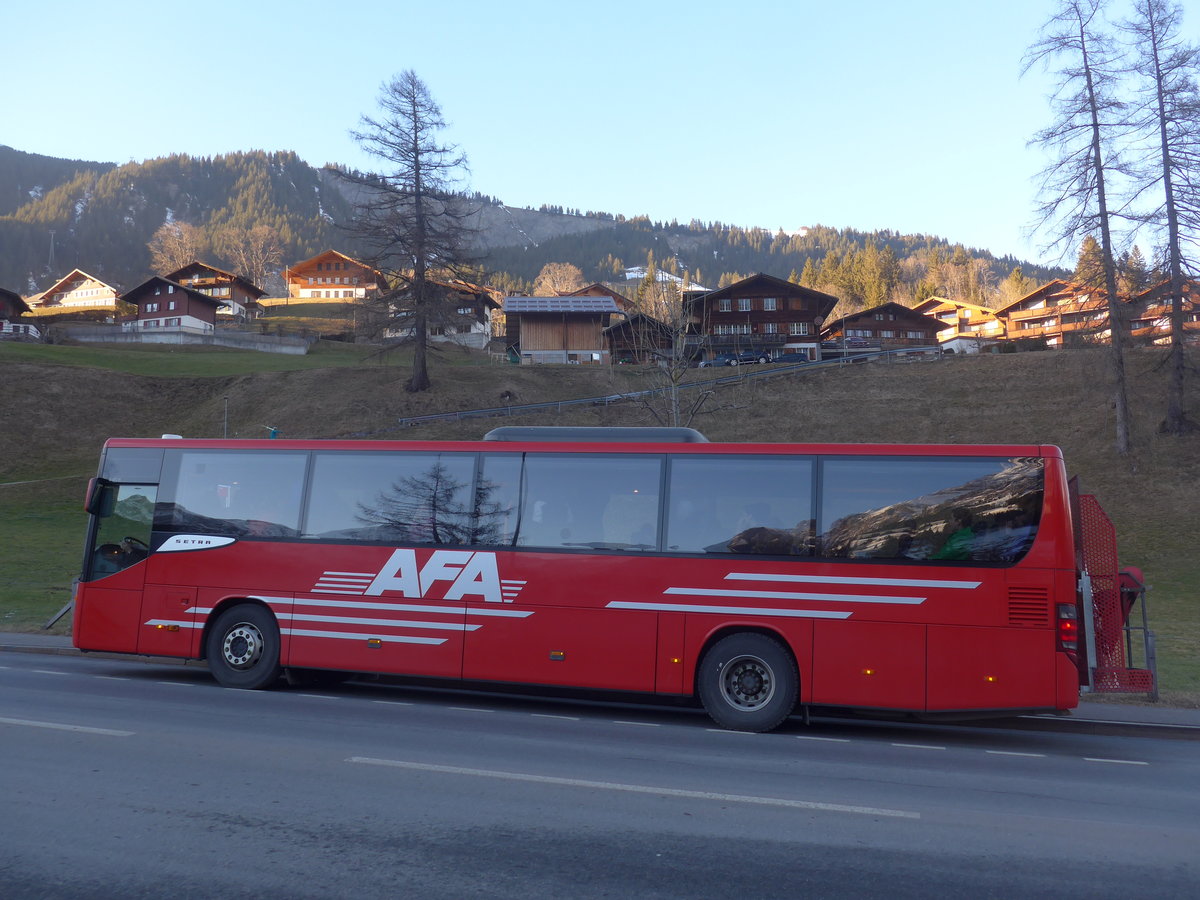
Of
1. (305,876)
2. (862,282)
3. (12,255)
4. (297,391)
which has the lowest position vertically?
(305,876)

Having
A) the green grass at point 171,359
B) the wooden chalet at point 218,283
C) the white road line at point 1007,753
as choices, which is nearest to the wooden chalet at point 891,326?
the green grass at point 171,359

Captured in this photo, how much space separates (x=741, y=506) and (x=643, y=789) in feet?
13.3

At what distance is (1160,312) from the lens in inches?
1497

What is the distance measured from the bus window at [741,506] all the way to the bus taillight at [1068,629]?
8.61 feet

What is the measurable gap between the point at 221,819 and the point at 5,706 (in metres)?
→ 5.66

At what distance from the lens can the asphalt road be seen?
17.4 feet

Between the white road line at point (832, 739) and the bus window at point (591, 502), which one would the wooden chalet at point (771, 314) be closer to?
the bus window at point (591, 502)

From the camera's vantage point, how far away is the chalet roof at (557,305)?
7525 cm

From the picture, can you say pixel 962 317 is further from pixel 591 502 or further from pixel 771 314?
pixel 591 502

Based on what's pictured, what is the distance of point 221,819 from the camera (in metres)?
6.28

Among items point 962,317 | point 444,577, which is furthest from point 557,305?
point 444,577

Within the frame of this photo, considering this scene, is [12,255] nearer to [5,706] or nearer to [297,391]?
[297,391]

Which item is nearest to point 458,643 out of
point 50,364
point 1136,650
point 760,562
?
point 760,562

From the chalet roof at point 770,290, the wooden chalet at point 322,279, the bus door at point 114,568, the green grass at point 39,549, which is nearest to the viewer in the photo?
the bus door at point 114,568
